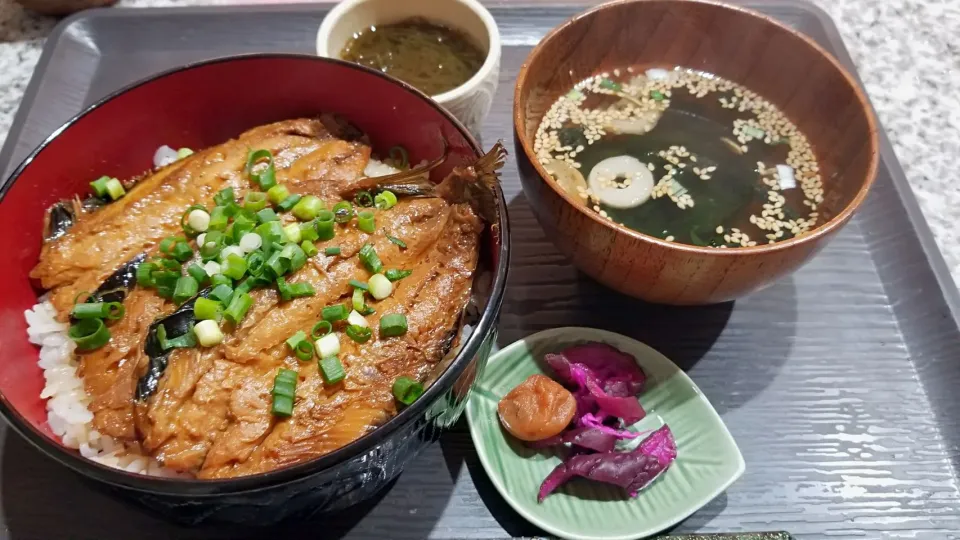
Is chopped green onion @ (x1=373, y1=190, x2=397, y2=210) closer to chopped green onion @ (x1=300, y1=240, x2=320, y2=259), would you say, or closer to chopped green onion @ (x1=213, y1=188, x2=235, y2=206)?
chopped green onion @ (x1=300, y1=240, x2=320, y2=259)

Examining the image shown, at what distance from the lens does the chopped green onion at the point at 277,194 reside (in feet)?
5.07

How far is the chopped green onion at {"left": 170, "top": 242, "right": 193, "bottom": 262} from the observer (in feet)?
4.69

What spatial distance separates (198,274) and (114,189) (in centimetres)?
44

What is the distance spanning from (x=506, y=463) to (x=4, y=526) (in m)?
1.03

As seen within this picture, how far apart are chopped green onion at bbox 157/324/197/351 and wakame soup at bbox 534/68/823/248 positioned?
3.09 ft

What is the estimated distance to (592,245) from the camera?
150 cm

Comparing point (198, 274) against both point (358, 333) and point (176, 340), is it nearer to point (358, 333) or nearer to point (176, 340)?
point (176, 340)

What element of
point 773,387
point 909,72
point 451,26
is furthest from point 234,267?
point 909,72

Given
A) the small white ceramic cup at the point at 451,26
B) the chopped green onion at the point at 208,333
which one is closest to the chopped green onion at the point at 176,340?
the chopped green onion at the point at 208,333

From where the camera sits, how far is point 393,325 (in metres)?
1.33

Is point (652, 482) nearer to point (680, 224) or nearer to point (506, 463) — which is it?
point (506, 463)

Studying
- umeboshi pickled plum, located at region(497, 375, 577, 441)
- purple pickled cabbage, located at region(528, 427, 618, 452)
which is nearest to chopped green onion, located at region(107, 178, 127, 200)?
umeboshi pickled plum, located at region(497, 375, 577, 441)

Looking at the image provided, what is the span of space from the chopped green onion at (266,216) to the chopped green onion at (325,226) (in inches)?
3.8

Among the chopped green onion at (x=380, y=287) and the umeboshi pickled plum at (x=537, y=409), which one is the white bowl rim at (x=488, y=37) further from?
the umeboshi pickled plum at (x=537, y=409)
